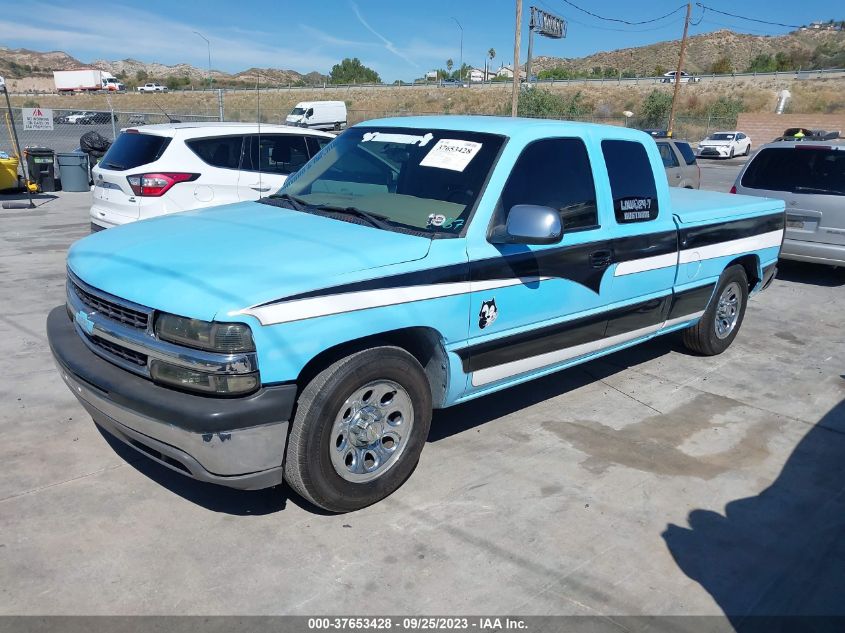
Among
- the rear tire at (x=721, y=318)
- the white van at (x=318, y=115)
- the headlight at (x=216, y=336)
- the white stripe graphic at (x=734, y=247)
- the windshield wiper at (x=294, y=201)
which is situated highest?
the white van at (x=318, y=115)

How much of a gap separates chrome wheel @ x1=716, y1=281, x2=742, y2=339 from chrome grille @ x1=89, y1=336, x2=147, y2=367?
4787mm

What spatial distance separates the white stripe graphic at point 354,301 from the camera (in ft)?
9.64

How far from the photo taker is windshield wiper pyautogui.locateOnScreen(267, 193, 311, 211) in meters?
4.29

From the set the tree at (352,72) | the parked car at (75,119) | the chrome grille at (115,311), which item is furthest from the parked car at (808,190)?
the tree at (352,72)

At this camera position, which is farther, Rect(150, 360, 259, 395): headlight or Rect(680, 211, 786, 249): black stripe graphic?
Rect(680, 211, 786, 249): black stripe graphic

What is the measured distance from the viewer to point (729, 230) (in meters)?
5.73

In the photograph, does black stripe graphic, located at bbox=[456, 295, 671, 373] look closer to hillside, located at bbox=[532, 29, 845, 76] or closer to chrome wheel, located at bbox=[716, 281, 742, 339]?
chrome wheel, located at bbox=[716, 281, 742, 339]

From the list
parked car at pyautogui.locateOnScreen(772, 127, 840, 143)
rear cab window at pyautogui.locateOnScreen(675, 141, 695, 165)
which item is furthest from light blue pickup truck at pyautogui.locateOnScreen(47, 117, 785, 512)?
rear cab window at pyautogui.locateOnScreen(675, 141, 695, 165)

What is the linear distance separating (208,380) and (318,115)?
1335 inches

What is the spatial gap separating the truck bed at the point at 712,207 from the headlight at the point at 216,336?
3.61m

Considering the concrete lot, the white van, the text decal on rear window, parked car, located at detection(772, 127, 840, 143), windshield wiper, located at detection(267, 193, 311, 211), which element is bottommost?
→ the concrete lot

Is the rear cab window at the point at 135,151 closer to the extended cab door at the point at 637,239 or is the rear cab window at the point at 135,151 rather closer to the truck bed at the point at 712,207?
the extended cab door at the point at 637,239

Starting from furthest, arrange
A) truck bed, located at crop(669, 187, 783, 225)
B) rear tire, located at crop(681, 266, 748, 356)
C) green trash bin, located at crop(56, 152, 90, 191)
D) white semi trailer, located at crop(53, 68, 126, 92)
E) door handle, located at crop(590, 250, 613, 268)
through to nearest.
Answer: white semi trailer, located at crop(53, 68, 126, 92) < green trash bin, located at crop(56, 152, 90, 191) < rear tire, located at crop(681, 266, 748, 356) < truck bed, located at crop(669, 187, 783, 225) < door handle, located at crop(590, 250, 613, 268)

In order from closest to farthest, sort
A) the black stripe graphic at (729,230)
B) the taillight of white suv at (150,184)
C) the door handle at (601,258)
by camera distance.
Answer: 1. the door handle at (601,258)
2. the black stripe graphic at (729,230)
3. the taillight of white suv at (150,184)
